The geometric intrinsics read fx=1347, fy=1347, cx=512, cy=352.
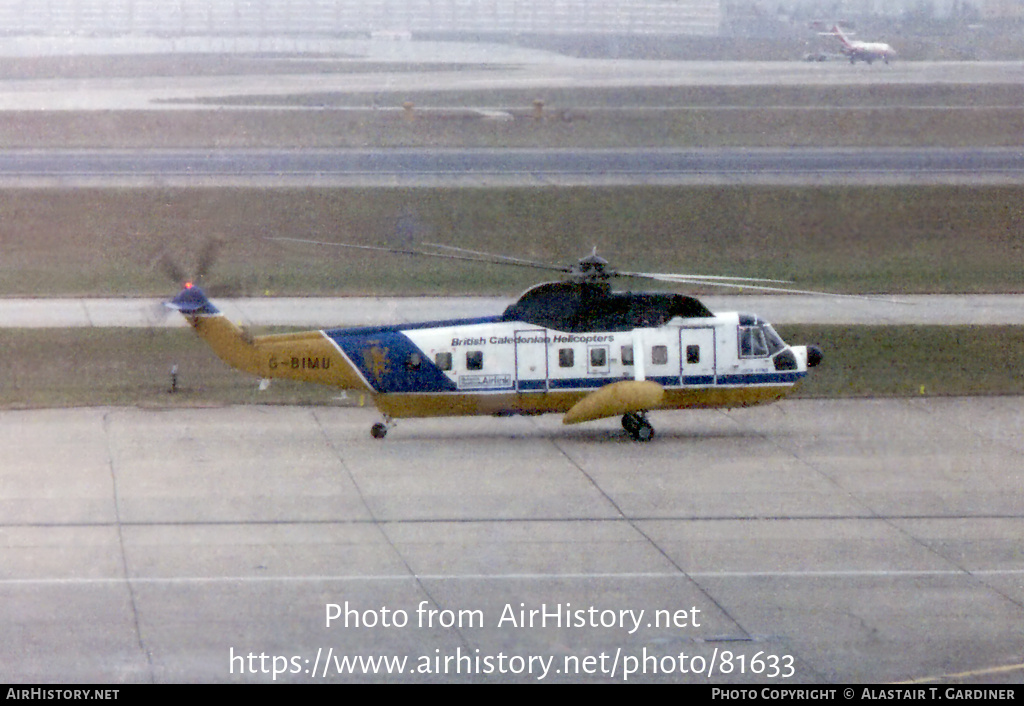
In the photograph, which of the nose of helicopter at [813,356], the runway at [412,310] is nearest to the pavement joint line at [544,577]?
the nose of helicopter at [813,356]

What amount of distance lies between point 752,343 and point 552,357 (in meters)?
3.43

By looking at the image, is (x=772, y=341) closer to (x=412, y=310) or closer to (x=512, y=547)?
(x=512, y=547)

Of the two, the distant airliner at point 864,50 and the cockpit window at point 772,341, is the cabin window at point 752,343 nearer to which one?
the cockpit window at point 772,341

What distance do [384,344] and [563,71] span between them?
52.7 metres

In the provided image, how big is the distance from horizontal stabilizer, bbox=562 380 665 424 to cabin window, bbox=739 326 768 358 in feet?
5.65

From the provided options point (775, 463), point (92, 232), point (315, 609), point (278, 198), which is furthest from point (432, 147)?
point (315, 609)

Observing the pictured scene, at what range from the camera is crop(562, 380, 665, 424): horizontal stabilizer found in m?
21.9

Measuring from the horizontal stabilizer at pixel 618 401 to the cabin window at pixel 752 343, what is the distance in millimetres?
1723

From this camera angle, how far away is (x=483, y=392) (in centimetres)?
2228

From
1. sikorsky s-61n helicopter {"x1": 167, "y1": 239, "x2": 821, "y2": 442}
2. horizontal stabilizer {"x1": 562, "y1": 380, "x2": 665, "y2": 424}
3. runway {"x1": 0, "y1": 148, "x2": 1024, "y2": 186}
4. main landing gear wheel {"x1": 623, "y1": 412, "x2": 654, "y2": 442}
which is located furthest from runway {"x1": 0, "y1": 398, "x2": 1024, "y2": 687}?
runway {"x1": 0, "y1": 148, "x2": 1024, "y2": 186}

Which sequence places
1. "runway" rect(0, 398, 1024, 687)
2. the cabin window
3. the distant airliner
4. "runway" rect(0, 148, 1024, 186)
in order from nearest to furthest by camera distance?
1. "runway" rect(0, 398, 1024, 687)
2. the cabin window
3. "runway" rect(0, 148, 1024, 186)
4. the distant airliner

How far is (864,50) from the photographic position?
253 ft

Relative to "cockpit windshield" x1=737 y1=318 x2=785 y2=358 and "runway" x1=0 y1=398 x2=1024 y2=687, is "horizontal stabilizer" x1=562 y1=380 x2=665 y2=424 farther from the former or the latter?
"cockpit windshield" x1=737 y1=318 x2=785 y2=358

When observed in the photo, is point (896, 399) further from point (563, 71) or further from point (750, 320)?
point (563, 71)
